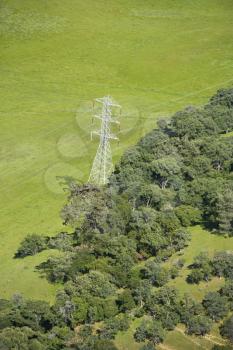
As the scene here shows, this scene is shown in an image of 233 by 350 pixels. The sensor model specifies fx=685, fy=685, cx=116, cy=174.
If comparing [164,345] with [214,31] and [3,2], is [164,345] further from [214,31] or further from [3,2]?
[3,2]

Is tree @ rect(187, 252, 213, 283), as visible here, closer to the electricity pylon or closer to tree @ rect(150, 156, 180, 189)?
tree @ rect(150, 156, 180, 189)

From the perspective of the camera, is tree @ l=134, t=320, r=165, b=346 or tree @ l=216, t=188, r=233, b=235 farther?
tree @ l=216, t=188, r=233, b=235

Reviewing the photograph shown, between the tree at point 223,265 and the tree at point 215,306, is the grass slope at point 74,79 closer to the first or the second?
the tree at point 215,306

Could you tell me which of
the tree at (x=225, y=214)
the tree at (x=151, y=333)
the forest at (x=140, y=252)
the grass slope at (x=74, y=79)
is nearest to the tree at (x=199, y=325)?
the forest at (x=140, y=252)

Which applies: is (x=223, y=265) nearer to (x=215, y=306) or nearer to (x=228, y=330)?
(x=215, y=306)

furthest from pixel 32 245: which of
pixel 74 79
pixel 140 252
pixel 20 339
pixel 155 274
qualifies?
pixel 74 79

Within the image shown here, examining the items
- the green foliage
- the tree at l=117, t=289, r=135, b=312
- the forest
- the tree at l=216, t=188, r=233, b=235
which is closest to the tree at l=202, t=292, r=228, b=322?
the forest
